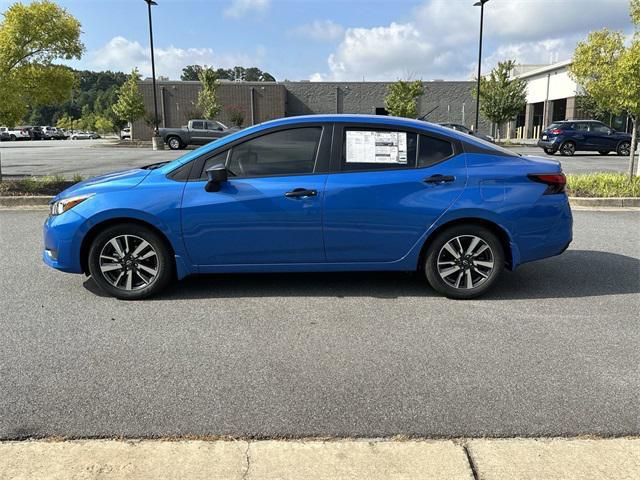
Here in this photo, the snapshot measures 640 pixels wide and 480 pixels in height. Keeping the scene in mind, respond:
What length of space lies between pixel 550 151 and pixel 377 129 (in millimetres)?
22813

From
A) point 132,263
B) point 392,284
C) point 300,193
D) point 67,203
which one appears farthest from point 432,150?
point 67,203

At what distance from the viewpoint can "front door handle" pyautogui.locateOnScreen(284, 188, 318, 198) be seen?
4.65 metres

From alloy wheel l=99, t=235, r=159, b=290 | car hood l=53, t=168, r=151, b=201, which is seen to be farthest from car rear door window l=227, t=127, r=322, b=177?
alloy wheel l=99, t=235, r=159, b=290

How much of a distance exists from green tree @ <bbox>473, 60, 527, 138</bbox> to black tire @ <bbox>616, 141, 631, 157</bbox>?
31.8ft

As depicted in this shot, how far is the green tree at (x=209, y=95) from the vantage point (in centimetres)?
4003

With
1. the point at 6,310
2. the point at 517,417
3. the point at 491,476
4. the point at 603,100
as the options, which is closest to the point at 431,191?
the point at 517,417

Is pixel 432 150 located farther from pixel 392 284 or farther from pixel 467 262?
pixel 392 284

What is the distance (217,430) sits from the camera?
2.84 m

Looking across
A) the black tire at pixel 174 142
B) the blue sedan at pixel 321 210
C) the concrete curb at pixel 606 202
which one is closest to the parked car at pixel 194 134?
the black tire at pixel 174 142

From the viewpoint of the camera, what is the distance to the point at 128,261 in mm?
4805

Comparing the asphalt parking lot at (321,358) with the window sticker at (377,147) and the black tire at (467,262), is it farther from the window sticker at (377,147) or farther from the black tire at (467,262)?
the window sticker at (377,147)

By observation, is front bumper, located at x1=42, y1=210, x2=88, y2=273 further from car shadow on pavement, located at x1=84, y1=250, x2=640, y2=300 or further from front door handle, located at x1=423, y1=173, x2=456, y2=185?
front door handle, located at x1=423, y1=173, x2=456, y2=185

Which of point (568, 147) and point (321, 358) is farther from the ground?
point (568, 147)

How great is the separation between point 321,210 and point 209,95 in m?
38.3
